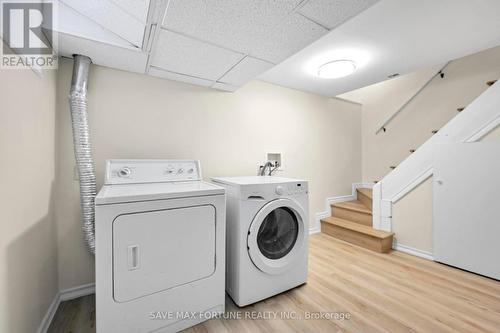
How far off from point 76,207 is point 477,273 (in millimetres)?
3602

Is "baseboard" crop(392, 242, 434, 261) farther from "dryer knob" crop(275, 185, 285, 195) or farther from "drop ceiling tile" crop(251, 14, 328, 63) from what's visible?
"drop ceiling tile" crop(251, 14, 328, 63)

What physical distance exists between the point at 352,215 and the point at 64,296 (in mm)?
3317

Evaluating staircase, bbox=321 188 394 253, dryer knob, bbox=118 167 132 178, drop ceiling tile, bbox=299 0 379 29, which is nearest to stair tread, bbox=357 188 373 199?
staircase, bbox=321 188 394 253

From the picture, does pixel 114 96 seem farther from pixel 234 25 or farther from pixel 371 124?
pixel 371 124

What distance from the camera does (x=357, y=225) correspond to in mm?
2863

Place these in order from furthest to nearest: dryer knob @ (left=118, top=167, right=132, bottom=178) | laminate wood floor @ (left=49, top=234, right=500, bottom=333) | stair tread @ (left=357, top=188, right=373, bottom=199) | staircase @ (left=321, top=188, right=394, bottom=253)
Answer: stair tread @ (left=357, top=188, right=373, bottom=199), staircase @ (left=321, top=188, right=394, bottom=253), dryer knob @ (left=118, top=167, right=132, bottom=178), laminate wood floor @ (left=49, top=234, right=500, bottom=333)

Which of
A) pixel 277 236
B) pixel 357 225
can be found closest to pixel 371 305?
pixel 277 236

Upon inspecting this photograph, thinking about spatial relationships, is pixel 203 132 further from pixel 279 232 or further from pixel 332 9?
pixel 332 9

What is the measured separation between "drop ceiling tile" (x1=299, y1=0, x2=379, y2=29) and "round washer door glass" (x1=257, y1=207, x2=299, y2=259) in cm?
134

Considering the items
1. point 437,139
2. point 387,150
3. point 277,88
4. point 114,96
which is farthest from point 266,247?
point 387,150

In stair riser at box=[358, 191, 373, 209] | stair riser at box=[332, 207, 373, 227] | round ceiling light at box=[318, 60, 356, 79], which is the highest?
round ceiling light at box=[318, 60, 356, 79]

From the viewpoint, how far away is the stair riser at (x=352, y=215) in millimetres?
2848

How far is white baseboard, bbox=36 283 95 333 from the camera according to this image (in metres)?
1.34

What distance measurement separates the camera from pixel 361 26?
60.5 inches
